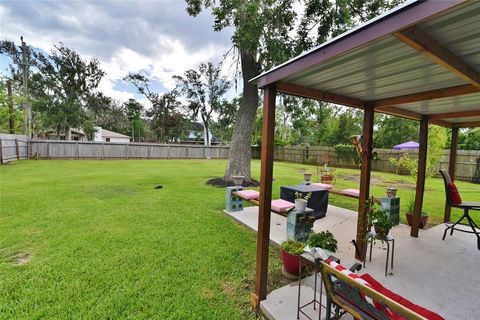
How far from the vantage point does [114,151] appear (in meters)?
17.5

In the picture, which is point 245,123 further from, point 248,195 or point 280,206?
point 280,206

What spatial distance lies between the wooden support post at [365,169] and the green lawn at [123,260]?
1094 mm

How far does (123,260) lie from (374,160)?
29.2ft

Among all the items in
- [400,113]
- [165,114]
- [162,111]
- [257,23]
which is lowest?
[400,113]

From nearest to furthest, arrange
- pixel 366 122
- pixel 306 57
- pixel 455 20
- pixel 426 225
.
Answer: pixel 455 20, pixel 306 57, pixel 366 122, pixel 426 225

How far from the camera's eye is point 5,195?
5.58 metres

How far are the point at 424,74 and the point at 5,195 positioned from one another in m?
8.46

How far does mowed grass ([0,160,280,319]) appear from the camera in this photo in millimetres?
2039

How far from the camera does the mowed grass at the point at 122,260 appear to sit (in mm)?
2039

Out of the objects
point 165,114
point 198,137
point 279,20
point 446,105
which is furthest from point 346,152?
point 198,137

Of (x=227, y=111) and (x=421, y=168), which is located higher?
(x=227, y=111)

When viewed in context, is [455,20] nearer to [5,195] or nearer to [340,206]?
[340,206]

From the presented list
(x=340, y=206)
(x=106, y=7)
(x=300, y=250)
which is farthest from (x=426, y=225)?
(x=106, y=7)

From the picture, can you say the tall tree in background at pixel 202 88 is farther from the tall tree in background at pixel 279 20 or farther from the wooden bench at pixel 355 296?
the wooden bench at pixel 355 296
